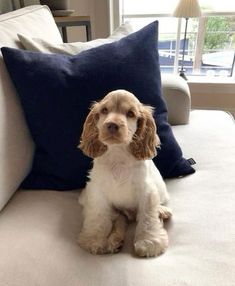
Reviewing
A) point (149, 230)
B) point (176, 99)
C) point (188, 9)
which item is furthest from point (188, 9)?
point (149, 230)

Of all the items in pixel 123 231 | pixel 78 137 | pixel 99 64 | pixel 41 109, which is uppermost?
pixel 99 64

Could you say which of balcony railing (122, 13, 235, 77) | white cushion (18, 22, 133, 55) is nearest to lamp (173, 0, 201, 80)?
balcony railing (122, 13, 235, 77)

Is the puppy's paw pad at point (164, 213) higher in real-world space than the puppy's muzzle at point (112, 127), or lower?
lower

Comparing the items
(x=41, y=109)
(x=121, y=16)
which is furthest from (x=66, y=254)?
(x=121, y=16)

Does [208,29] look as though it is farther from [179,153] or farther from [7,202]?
[7,202]

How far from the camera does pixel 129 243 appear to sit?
2.82 feet

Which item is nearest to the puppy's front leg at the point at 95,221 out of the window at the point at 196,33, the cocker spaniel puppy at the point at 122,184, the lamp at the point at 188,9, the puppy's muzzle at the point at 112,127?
the cocker spaniel puppy at the point at 122,184

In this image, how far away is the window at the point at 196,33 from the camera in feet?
7.72

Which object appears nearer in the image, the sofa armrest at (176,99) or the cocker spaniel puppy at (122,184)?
the cocker spaniel puppy at (122,184)

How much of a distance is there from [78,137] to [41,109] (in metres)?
0.16

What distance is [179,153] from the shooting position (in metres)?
1.12

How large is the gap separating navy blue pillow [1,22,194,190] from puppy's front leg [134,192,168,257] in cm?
24

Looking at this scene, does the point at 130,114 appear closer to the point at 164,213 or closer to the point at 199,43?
the point at 164,213

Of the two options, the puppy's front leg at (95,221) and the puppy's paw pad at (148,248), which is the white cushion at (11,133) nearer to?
the puppy's front leg at (95,221)
